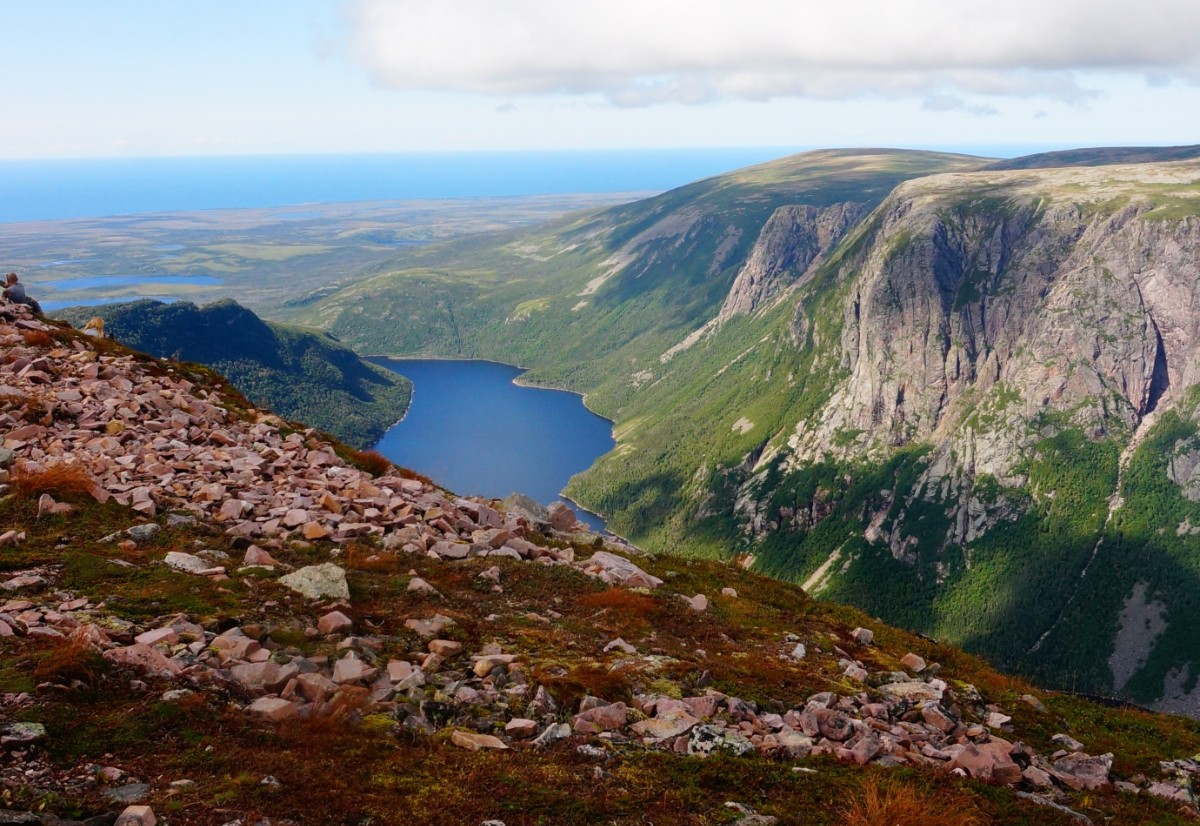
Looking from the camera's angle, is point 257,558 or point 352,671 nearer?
point 352,671

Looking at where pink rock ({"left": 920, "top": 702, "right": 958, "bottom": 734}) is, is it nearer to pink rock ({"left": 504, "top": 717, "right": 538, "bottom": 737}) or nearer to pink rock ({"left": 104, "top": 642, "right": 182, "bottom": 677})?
pink rock ({"left": 504, "top": 717, "right": 538, "bottom": 737})

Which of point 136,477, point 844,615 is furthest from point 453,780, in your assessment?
point 844,615

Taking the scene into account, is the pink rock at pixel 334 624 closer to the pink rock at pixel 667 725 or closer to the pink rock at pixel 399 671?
the pink rock at pixel 399 671

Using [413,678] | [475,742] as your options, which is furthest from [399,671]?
[475,742]

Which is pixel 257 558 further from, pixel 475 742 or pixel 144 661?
pixel 475 742

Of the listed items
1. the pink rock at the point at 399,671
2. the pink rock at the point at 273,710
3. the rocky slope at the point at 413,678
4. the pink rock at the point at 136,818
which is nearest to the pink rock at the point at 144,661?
the rocky slope at the point at 413,678
